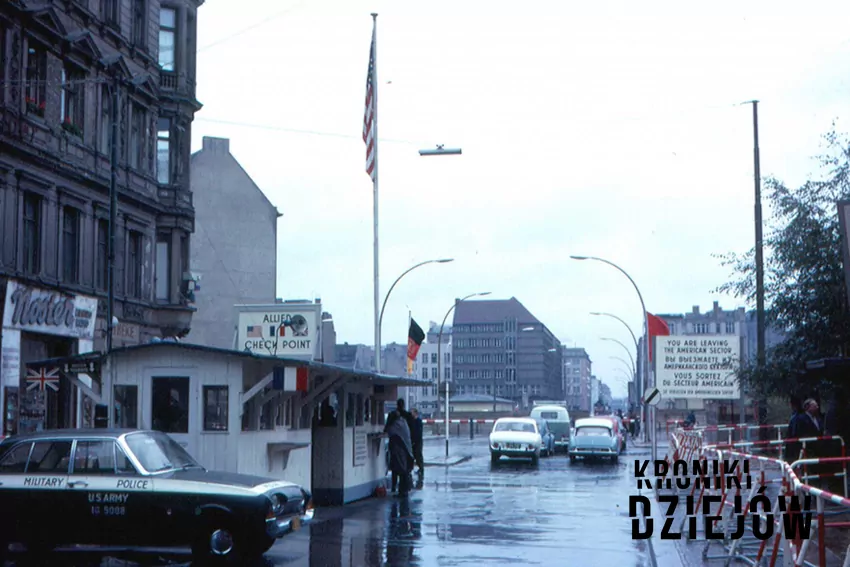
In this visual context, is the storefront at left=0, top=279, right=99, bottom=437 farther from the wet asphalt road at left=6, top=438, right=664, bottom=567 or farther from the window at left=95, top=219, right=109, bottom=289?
the wet asphalt road at left=6, top=438, right=664, bottom=567

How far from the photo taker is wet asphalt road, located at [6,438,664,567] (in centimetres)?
1375

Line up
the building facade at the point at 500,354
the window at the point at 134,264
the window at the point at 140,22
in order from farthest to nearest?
the building facade at the point at 500,354
the window at the point at 140,22
the window at the point at 134,264

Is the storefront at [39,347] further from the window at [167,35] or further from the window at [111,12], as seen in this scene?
the window at [167,35]

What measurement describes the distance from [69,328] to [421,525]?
12461mm

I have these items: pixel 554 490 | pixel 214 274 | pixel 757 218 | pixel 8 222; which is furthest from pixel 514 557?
pixel 214 274

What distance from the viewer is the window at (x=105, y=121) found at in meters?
29.2

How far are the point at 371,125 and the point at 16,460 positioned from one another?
17.1 metres

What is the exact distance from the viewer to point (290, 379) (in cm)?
1694

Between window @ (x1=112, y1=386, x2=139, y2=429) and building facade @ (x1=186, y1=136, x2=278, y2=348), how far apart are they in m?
36.8

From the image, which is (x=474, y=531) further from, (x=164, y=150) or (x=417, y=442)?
(x=164, y=150)

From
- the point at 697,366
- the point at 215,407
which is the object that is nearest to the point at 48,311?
the point at 215,407

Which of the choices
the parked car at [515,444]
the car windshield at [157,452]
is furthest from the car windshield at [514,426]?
the car windshield at [157,452]

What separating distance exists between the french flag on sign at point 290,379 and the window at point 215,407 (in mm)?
789

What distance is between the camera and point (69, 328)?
2653cm
